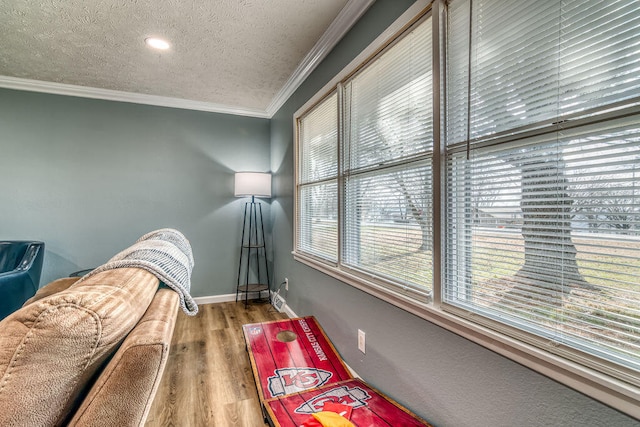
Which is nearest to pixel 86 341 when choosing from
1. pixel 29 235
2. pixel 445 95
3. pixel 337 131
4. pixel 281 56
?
pixel 445 95

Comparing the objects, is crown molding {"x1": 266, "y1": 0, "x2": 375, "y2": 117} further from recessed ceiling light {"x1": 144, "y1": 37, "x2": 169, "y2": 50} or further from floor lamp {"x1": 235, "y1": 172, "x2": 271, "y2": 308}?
floor lamp {"x1": 235, "y1": 172, "x2": 271, "y2": 308}

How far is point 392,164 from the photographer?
1673 mm

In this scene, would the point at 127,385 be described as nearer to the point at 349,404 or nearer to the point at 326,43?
the point at 349,404

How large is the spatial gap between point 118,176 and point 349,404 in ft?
11.2

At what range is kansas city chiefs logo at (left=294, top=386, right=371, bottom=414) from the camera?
153 centimetres

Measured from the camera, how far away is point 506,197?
110 centimetres

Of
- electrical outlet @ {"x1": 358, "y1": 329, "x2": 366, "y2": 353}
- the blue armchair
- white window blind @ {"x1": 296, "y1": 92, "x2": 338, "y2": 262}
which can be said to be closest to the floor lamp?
white window blind @ {"x1": 296, "y1": 92, "x2": 338, "y2": 262}

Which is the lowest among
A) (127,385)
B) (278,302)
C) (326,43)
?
(278,302)

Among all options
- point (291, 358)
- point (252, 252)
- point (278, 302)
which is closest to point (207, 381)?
point (291, 358)

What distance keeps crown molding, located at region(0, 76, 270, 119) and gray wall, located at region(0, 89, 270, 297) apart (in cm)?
7

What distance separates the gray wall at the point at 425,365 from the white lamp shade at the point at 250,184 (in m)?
1.20

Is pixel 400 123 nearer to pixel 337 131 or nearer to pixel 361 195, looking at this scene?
pixel 361 195

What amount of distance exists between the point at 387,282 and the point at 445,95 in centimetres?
97

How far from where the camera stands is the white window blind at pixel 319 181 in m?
2.40
